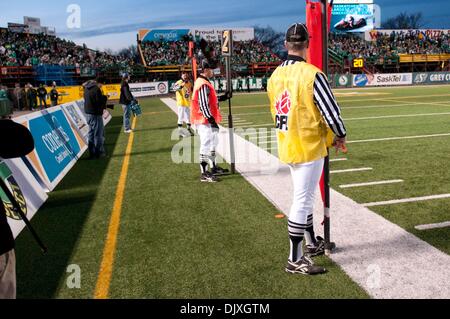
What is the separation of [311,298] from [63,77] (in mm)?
36882

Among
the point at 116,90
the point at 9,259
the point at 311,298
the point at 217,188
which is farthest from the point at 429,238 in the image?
the point at 116,90

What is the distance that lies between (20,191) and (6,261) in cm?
401

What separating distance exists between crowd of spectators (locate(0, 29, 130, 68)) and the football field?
3188 centimetres

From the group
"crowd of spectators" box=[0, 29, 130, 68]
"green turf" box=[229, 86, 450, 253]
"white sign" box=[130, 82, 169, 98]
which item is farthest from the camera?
"white sign" box=[130, 82, 169, 98]

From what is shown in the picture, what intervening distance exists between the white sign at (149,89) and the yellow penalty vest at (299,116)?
35.1 metres

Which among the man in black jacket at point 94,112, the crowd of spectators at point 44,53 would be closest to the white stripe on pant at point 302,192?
the man in black jacket at point 94,112

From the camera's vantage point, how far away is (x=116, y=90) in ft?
116

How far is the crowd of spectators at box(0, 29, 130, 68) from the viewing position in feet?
119

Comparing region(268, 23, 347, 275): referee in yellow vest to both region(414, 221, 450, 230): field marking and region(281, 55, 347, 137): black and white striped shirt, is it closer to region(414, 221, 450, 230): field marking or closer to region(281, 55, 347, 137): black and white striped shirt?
region(281, 55, 347, 137): black and white striped shirt

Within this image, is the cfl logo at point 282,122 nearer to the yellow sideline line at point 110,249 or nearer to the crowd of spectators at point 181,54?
the yellow sideline line at point 110,249

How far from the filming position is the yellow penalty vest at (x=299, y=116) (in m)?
3.55

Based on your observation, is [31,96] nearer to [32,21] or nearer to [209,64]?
[209,64]

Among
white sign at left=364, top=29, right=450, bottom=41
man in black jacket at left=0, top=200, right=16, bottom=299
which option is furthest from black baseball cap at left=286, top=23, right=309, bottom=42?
white sign at left=364, top=29, right=450, bottom=41
